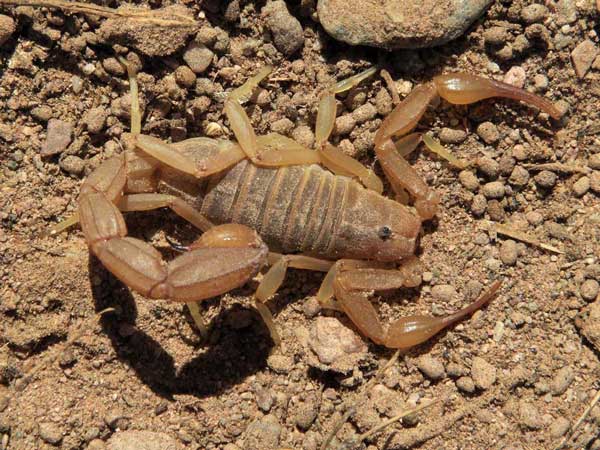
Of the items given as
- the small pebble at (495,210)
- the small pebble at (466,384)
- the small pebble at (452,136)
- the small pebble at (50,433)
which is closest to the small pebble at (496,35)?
the small pebble at (452,136)

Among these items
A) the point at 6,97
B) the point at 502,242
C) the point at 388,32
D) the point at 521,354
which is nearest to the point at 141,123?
the point at 6,97

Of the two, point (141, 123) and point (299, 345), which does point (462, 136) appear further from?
point (141, 123)

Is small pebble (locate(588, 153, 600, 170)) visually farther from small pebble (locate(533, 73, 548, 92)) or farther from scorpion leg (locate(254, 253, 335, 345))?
scorpion leg (locate(254, 253, 335, 345))

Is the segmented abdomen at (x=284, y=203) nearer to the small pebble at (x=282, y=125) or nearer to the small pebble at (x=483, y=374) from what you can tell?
the small pebble at (x=282, y=125)

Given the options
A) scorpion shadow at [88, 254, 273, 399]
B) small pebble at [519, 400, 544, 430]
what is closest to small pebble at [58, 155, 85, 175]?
scorpion shadow at [88, 254, 273, 399]

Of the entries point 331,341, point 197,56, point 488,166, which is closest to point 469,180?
point 488,166

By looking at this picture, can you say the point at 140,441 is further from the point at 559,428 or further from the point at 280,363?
the point at 559,428
